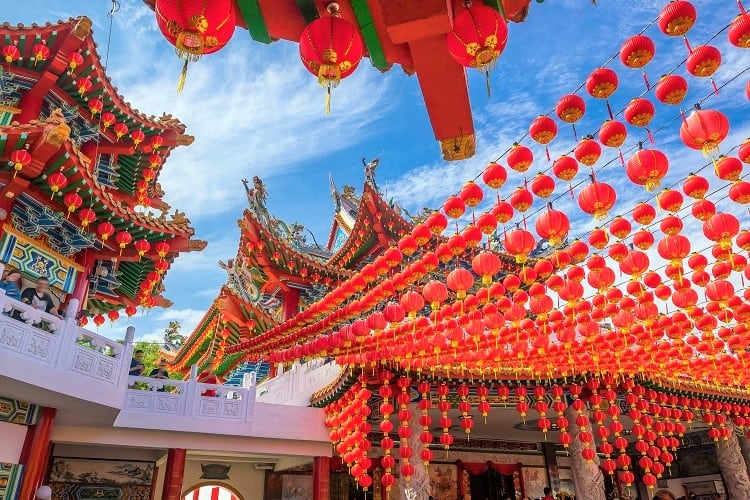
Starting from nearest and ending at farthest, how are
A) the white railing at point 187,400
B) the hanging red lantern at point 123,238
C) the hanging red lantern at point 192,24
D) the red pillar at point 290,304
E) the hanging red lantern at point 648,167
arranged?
1. the hanging red lantern at point 192,24
2. the hanging red lantern at point 648,167
3. the hanging red lantern at point 123,238
4. the white railing at point 187,400
5. the red pillar at point 290,304

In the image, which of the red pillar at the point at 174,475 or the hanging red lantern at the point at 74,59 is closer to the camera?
the hanging red lantern at the point at 74,59

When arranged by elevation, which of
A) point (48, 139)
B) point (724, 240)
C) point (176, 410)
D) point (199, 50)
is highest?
point (48, 139)

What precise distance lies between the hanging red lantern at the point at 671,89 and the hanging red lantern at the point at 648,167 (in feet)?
2.23

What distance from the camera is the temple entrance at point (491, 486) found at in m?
15.5

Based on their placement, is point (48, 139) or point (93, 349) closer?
point (48, 139)

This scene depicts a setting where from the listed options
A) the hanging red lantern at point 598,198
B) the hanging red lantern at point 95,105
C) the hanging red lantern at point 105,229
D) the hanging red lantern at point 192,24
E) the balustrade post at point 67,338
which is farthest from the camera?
the hanging red lantern at point 95,105

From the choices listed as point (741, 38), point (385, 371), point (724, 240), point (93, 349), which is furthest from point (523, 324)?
point (93, 349)

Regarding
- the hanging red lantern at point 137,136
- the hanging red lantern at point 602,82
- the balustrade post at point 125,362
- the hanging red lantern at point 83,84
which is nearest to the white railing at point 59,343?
the balustrade post at point 125,362

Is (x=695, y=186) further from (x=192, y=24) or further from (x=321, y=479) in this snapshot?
(x=321, y=479)

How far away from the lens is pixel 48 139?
7.08 m

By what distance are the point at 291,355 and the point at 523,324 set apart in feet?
15.8

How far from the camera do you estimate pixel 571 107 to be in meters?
4.51

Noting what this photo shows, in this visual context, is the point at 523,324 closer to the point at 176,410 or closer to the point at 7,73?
the point at 176,410

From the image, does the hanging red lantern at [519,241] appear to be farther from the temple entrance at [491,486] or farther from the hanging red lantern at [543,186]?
the temple entrance at [491,486]
